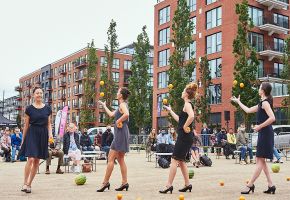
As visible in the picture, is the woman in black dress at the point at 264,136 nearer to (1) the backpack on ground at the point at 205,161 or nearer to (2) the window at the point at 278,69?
(1) the backpack on ground at the point at 205,161

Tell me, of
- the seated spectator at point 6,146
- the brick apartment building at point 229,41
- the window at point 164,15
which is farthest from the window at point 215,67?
the seated spectator at point 6,146

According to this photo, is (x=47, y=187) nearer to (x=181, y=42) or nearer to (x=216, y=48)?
(x=181, y=42)

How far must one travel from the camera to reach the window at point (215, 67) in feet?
156

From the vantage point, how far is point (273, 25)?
47.3m

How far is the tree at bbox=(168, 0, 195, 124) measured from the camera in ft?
129

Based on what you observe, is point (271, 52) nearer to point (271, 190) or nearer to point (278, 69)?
point (278, 69)

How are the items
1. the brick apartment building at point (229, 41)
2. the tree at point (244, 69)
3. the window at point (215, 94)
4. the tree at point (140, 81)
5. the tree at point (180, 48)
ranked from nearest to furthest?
the tree at point (244, 69)
the tree at point (180, 48)
the brick apartment building at point (229, 41)
the window at point (215, 94)
the tree at point (140, 81)

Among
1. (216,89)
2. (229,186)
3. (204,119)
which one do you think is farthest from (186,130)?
(216,89)

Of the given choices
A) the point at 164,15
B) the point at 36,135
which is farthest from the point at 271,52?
the point at 36,135

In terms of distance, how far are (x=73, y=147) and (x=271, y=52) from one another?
36216mm

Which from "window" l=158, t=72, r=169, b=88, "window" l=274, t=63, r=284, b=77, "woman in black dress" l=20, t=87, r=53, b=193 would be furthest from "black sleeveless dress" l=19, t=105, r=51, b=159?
"window" l=158, t=72, r=169, b=88

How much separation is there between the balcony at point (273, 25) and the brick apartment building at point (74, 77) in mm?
33248

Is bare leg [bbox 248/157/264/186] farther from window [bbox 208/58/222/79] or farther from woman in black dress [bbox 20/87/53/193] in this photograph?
window [bbox 208/58/222/79]

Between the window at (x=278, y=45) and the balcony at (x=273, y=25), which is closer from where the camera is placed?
the balcony at (x=273, y=25)
